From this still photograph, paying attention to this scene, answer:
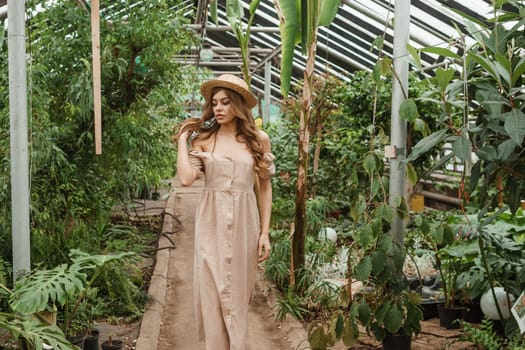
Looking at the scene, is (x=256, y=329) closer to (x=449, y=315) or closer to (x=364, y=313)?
(x=449, y=315)

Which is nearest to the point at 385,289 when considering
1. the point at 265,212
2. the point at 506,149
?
the point at 265,212

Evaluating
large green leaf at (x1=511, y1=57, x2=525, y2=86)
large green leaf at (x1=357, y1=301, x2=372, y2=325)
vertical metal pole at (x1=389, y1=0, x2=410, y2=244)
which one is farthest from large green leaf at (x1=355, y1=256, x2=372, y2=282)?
large green leaf at (x1=511, y1=57, x2=525, y2=86)

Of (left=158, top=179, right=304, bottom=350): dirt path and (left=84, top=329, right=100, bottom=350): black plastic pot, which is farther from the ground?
(left=84, top=329, right=100, bottom=350): black plastic pot

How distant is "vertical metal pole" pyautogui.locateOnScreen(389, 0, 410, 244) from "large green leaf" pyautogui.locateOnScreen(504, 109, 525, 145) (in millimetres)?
852

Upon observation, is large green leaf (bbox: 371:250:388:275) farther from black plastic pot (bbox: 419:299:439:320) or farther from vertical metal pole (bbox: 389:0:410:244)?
black plastic pot (bbox: 419:299:439:320)

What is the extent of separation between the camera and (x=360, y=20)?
959 centimetres

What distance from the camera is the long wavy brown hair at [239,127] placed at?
11.1 feet

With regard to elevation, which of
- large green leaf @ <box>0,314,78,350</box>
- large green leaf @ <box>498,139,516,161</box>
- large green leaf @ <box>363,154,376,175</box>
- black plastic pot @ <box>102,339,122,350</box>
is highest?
large green leaf @ <box>498,139,516,161</box>

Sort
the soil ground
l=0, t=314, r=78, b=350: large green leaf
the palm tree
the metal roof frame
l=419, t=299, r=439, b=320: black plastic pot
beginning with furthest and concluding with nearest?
the metal roof frame
the palm tree
l=419, t=299, r=439, b=320: black plastic pot
the soil ground
l=0, t=314, r=78, b=350: large green leaf

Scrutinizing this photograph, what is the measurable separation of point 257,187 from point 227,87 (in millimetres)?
1570

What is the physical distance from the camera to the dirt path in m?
4.71

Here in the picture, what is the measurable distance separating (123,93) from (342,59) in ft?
21.0

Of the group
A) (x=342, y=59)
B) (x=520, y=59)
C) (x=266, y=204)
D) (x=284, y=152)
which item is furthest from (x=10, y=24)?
(x=342, y=59)

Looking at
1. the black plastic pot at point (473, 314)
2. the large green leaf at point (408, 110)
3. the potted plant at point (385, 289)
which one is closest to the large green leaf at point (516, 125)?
the large green leaf at point (408, 110)
